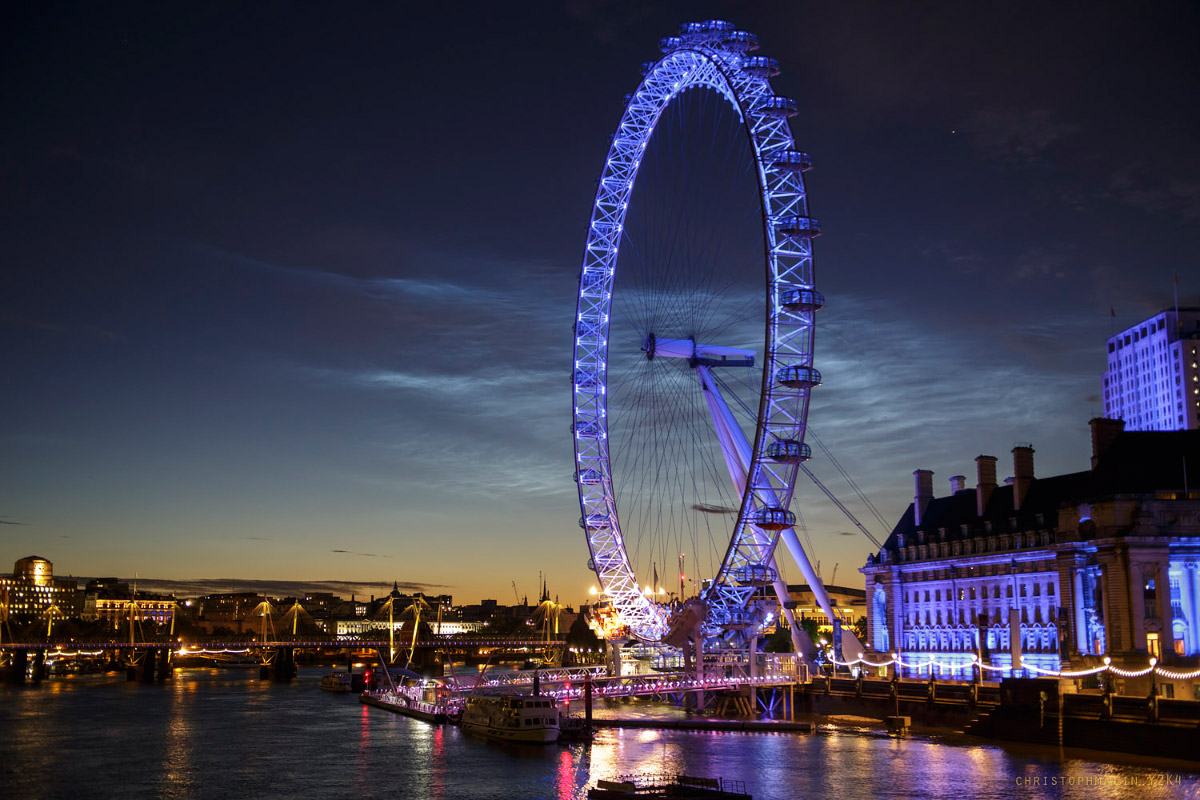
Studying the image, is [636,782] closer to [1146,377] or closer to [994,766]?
[994,766]

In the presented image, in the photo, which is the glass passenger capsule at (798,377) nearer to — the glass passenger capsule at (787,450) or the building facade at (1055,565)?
the glass passenger capsule at (787,450)

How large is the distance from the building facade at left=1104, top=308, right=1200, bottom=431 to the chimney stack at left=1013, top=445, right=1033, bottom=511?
73977mm

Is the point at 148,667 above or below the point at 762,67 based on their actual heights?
below

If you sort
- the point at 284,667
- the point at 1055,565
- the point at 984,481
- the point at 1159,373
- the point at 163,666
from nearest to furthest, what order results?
the point at 1055,565 < the point at 984,481 < the point at 1159,373 < the point at 163,666 < the point at 284,667

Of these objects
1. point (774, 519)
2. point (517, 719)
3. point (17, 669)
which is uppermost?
point (774, 519)

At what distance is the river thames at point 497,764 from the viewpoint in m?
53.8

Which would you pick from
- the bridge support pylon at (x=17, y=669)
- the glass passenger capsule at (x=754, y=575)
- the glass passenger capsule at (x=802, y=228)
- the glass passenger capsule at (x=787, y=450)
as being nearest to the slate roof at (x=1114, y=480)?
the glass passenger capsule at (x=787, y=450)

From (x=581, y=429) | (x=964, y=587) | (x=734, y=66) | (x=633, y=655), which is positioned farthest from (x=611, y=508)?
(x=633, y=655)

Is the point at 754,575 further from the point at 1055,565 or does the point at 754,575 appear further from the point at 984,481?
the point at 984,481

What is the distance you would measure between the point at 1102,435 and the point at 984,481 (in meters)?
13.2

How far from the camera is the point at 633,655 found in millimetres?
128000

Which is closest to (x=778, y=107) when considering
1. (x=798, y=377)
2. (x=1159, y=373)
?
(x=798, y=377)

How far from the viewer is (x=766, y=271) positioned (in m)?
74.1

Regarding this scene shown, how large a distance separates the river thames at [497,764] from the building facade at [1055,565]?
1183cm
